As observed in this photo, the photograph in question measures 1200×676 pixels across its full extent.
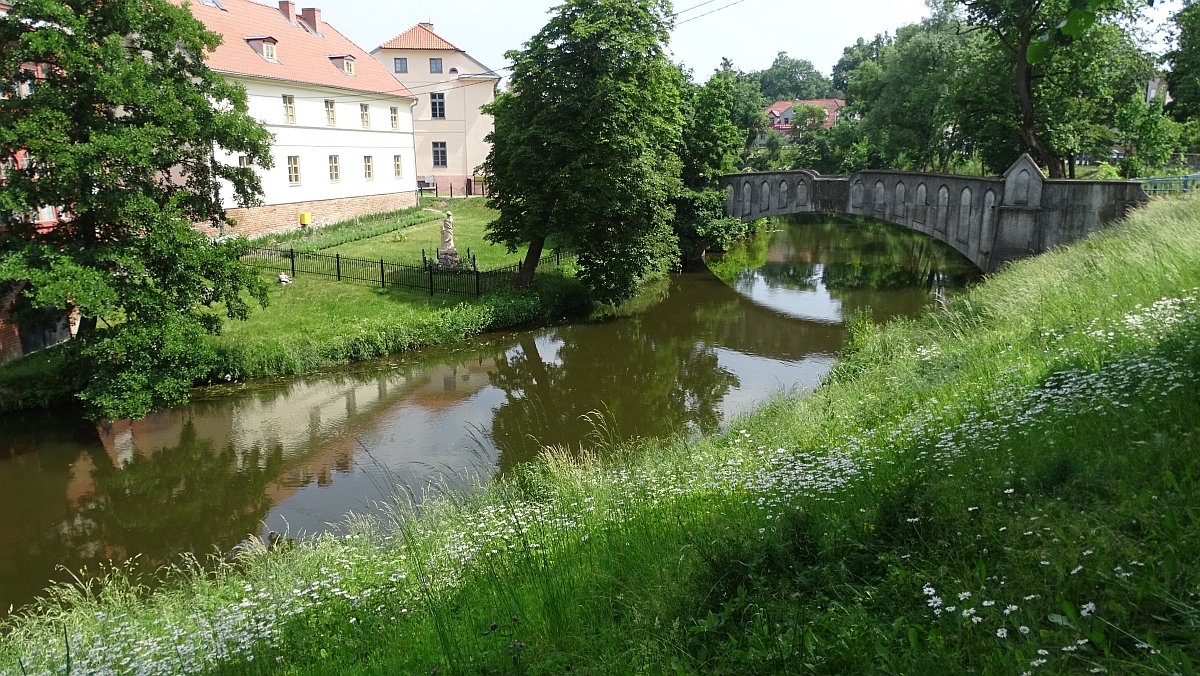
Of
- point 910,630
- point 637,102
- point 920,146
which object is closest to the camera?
point 910,630

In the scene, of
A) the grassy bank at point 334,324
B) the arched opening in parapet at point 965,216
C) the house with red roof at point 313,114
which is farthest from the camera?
the house with red roof at point 313,114

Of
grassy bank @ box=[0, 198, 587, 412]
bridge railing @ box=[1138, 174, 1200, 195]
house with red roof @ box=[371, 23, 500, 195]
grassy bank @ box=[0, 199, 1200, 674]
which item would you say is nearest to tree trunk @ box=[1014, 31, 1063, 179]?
bridge railing @ box=[1138, 174, 1200, 195]

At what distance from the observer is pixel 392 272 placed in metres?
24.5

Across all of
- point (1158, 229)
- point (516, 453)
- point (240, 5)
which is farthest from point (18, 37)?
point (240, 5)

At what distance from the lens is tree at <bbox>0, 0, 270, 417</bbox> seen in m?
12.5

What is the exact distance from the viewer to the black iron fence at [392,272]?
23.5m

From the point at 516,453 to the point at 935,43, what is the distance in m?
30.0

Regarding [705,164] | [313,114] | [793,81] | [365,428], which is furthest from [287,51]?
[793,81]

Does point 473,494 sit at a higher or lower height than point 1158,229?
lower

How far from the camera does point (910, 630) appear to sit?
3.50m

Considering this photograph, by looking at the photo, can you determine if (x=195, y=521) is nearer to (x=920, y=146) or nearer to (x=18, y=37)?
(x=18, y=37)

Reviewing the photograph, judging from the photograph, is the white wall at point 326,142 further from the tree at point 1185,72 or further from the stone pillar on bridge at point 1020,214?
the tree at point 1185,72

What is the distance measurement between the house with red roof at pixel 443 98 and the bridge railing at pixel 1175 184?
34197mm

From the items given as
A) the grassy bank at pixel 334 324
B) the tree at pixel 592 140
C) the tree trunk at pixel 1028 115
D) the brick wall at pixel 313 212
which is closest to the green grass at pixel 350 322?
the grassy bank at pixel 334 324
